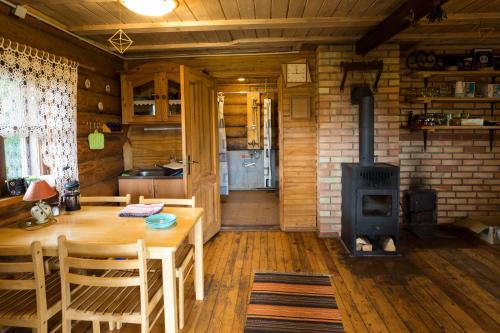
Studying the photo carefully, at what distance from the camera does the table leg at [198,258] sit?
2457 mm

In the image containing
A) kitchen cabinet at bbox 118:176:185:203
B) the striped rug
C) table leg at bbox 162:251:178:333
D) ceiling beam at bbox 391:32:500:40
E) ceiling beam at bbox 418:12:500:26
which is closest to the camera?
table leg at bbox 162:251:178:333

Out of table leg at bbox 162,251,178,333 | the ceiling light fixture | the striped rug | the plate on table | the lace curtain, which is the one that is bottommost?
the striped rug

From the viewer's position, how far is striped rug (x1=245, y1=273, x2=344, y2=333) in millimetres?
2189

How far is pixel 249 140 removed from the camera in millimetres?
6723

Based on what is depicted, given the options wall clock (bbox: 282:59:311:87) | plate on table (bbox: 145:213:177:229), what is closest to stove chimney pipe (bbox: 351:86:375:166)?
wall clock (bbox: 282:59:311:87)

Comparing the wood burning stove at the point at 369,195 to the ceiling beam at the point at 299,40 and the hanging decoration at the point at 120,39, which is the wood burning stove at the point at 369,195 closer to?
the ceiling beam at the point at 299,40

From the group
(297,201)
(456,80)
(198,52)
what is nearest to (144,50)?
(198,52)

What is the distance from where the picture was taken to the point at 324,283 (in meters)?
2.80

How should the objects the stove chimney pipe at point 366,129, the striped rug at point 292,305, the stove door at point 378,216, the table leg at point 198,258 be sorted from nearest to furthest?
the striped rug at point 292,305 → the table leg at point 198,258 → the stove door at point 378,216 → the stove chimney pipe at point 366,129

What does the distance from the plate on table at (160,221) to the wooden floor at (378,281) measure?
0.70 m

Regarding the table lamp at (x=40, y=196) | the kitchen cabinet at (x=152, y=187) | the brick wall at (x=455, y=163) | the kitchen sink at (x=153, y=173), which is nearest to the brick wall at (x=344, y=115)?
the brick wall at (x=455, y=163)

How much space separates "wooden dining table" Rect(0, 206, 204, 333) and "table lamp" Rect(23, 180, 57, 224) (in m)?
0.09

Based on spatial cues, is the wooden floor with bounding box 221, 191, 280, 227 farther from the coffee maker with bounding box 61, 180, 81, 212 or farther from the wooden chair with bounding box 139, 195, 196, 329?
the coffee maker with bounding box 61, 180, 81, 212

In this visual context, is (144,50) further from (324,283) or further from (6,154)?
(324,283)
